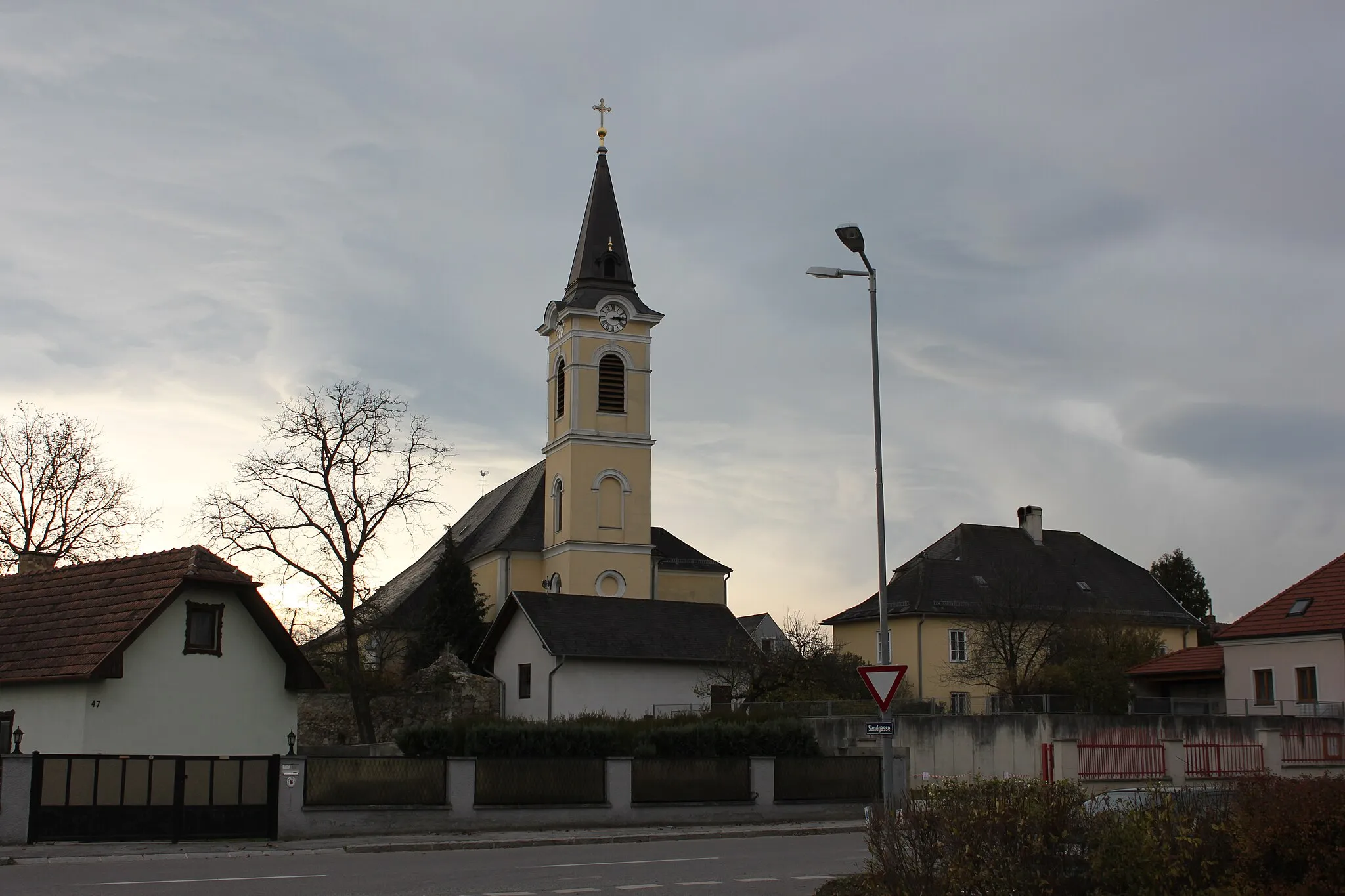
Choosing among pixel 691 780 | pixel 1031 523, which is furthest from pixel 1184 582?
pixel 691 780

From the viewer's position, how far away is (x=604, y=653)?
1665 inches

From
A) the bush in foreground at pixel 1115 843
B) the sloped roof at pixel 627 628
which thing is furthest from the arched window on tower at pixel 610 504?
the bush in foreground at pixel 1115 843

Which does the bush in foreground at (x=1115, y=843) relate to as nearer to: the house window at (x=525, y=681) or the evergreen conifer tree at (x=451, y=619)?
the house window at (x=525, y=681)

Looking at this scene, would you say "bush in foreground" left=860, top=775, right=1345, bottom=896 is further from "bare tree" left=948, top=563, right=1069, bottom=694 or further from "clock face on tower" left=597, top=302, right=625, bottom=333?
"clock face on tower" left=597, top=302, right=625, bottom=333

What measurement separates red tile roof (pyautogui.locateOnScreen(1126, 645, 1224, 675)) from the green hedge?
1946cm

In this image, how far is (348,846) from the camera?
20.1 metres

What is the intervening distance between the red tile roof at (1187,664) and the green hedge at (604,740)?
1946cm

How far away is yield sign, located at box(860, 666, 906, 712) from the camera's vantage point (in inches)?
658

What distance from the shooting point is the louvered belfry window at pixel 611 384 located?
59.0 metres

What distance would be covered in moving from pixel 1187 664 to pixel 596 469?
25.1 metres

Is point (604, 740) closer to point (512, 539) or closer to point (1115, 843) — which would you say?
point (1115, 843)

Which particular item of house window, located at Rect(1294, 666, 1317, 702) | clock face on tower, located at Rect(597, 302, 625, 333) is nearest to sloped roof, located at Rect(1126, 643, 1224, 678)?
house window, located at Rect(1294, 666, 1317, 702)

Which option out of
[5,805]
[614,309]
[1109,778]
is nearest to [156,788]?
[5,805]

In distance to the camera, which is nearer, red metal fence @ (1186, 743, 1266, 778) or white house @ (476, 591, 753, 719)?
red metal fence @ (1186, 743, 1266, 778)
